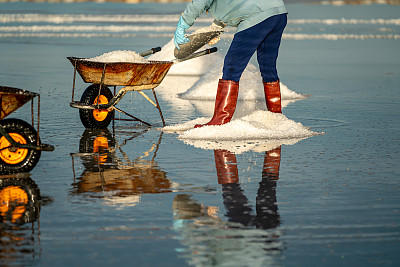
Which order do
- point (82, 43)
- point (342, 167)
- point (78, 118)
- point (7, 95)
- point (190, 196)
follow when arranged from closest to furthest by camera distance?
1. point (190, 196)
2. point (7, 95)
3. point (342, 167)
4. point (78, 118)
5. point (82, 43)

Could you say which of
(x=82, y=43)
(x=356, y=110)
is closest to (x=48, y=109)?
(x=356, y=110)

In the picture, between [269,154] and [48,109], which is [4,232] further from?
[48,109]

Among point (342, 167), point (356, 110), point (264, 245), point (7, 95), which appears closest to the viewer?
point (264, 245)

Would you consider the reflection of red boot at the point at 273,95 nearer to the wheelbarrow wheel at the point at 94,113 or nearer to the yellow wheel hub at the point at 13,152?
the wheelbarrow wheel at the point at 94,113

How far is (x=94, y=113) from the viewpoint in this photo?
970 cm

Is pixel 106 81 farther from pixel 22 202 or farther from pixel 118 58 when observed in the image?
pixel 22 202

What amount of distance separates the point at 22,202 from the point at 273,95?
4465mm

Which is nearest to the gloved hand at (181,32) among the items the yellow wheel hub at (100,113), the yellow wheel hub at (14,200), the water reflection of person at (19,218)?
the yellow wheel hub at (100,113)

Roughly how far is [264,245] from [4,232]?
61.6 inches

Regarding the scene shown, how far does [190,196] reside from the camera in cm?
616

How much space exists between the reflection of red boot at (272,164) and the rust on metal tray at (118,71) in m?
2.03

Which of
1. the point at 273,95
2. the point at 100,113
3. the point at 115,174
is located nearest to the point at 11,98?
the point at 115,174

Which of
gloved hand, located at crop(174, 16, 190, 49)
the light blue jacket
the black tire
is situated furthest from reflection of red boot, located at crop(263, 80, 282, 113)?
the black tire

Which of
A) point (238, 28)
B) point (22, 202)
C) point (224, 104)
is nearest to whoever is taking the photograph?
point (22, 202)
